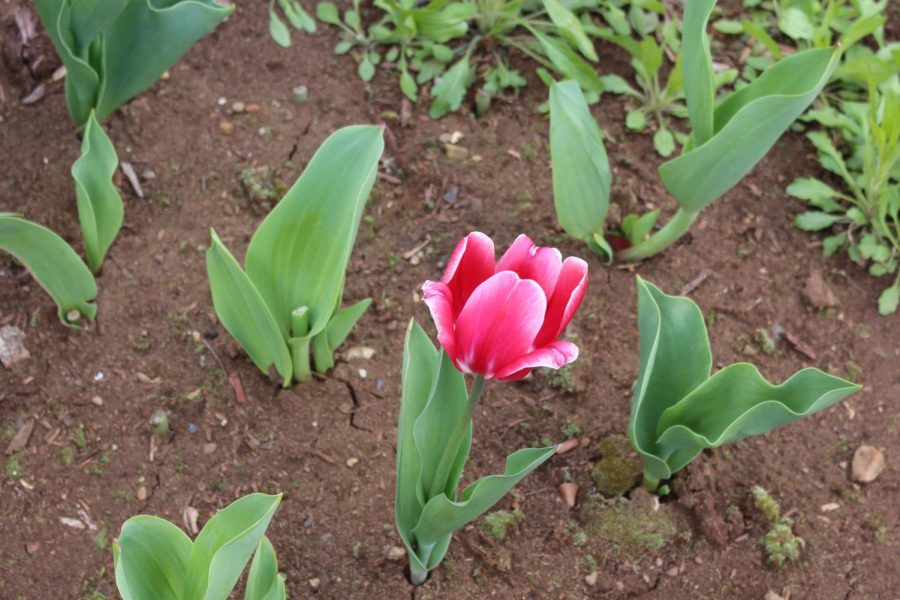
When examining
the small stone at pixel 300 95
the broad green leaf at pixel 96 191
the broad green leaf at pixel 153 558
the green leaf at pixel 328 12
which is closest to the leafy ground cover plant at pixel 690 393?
the broad green leaf at pixel 153 558

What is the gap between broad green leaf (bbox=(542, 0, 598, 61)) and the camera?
8.77 feet

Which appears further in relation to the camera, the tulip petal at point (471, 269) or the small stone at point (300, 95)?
the small stone at point (300, 95)

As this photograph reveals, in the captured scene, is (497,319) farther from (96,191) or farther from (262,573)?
(96,191)

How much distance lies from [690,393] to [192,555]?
898 mm

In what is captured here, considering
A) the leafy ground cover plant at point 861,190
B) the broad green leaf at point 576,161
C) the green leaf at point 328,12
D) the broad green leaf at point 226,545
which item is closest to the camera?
the broad green leaf at point 226,545

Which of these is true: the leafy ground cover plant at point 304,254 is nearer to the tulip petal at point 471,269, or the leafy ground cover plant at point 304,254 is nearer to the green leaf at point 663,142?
the tulip petal at point 471,269

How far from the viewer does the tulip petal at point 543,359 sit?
140 centimetres

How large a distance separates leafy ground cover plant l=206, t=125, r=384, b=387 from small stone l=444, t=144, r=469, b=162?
754 mm

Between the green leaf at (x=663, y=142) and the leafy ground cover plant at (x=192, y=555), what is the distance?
1525 mm

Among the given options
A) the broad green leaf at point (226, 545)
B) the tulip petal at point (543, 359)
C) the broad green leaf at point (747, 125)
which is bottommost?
the broad green leaf at point (226, 545)

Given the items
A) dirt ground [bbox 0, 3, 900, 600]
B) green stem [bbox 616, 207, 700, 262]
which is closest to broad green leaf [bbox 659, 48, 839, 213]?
green stem [bbox 616, 207, 700, 262]

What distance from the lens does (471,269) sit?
4.87 ft

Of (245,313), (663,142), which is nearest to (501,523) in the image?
(245,313)

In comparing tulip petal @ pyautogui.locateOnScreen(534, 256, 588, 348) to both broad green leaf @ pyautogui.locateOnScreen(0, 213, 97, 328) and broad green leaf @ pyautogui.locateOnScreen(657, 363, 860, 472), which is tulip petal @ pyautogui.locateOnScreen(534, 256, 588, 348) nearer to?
broad green leaf @ pyautogui.locateOnScreen(657, 363, 860, 472)
